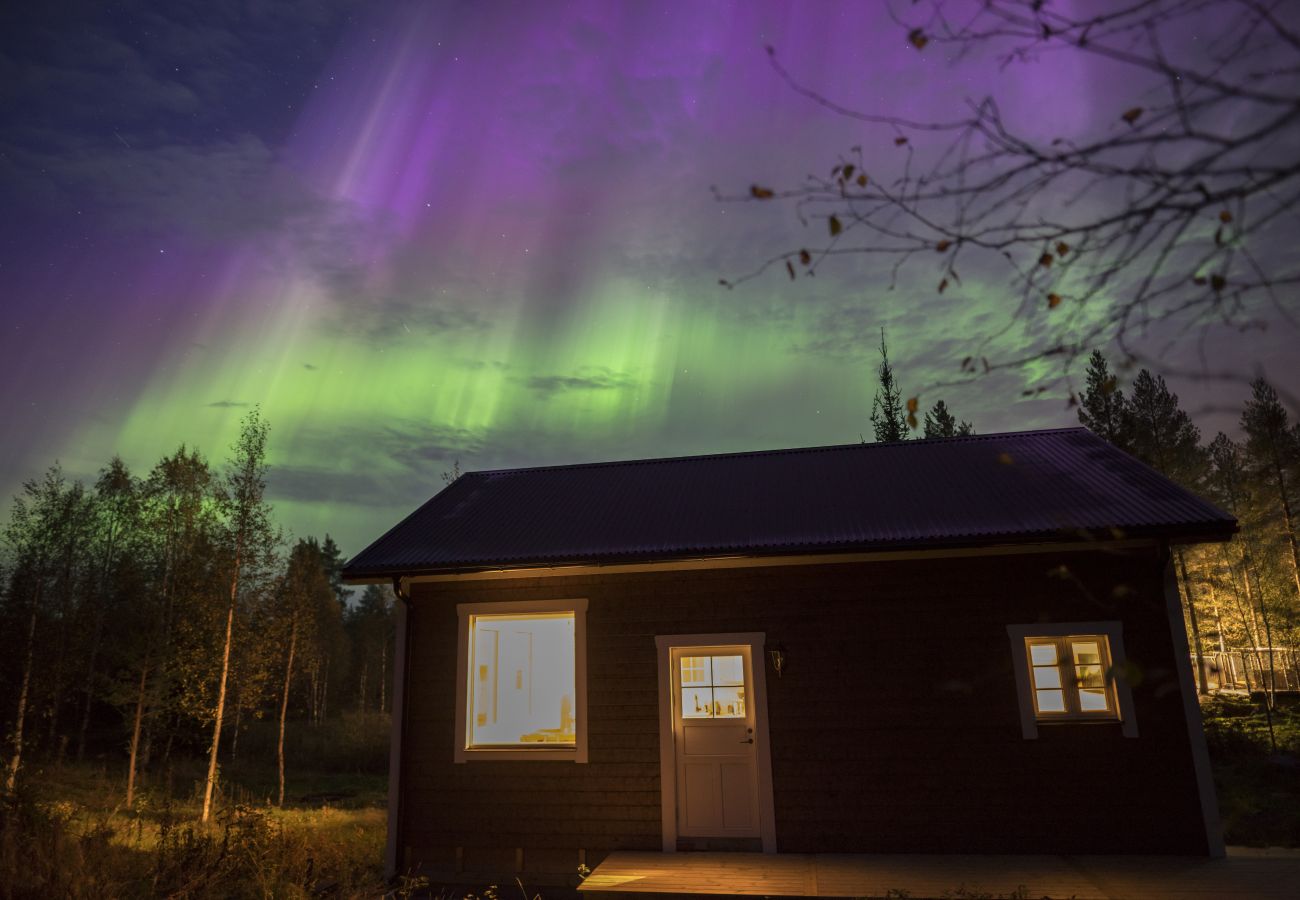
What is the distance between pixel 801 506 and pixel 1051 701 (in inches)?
139

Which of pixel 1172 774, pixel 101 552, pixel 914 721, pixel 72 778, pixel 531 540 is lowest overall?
pixel 72 778

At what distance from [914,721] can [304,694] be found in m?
38.2

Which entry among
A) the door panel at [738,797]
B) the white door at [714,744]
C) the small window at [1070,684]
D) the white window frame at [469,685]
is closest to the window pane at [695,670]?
the white door at [714,744]

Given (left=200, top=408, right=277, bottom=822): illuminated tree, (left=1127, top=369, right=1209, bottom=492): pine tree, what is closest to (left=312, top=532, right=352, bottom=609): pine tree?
(left=200, top=408, right=277, bottom=822): illuminated tree

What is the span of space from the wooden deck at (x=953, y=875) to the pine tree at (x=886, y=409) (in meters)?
22.5

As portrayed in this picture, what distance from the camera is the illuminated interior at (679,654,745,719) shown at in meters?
9.23

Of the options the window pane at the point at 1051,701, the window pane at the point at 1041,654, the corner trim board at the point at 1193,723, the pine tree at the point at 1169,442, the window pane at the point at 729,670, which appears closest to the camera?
the corner trim board at the point at 1193,723

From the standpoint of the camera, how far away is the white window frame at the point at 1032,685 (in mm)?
8172

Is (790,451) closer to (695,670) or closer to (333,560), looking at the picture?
(695,670)

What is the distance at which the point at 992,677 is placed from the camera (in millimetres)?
8492

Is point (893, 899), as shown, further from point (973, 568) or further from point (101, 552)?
point (101, 552)

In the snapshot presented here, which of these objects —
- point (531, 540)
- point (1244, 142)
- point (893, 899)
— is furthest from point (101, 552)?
point (1244, 142)

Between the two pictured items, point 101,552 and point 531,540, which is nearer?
point 531,540

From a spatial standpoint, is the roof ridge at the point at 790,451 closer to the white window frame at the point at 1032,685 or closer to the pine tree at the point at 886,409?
the white window frame at the point at 1032,685
